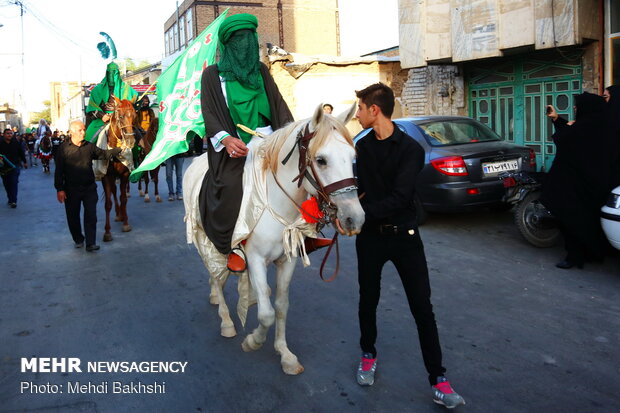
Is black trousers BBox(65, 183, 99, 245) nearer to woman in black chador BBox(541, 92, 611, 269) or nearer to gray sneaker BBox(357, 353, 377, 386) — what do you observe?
gray sneaker BBox(357, 353, 377, 386)

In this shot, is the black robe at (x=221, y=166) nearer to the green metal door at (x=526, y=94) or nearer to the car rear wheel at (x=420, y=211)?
the car rear wheel at (x=420, y=211)

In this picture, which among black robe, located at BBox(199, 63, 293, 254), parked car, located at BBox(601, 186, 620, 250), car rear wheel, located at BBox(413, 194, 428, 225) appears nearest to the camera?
black robe, located at BBox(199, 63, 293, 254)

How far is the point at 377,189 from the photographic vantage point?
3752 mm

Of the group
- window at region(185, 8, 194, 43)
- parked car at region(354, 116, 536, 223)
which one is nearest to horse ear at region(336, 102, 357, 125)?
parked car at region(354, 116, 536, 223)

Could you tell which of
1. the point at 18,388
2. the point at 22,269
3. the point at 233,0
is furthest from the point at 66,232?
the point at 233,0

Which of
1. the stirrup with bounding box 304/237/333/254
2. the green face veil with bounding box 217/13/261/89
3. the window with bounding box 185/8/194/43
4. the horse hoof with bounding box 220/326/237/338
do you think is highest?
the window with bounding box 185/8/194/43

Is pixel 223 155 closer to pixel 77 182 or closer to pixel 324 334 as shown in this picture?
pixel 324 334

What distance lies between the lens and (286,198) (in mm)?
3965

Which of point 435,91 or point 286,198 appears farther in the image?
point 435,91

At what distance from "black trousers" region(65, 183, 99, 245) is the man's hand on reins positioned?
17.5ft

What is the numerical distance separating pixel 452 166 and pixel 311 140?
18.0 feet

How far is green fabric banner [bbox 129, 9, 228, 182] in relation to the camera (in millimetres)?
5203

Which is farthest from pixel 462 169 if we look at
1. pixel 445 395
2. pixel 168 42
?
pixel 168 42

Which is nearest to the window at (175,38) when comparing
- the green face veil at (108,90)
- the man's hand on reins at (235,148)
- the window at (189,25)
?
the window at (189,25)
